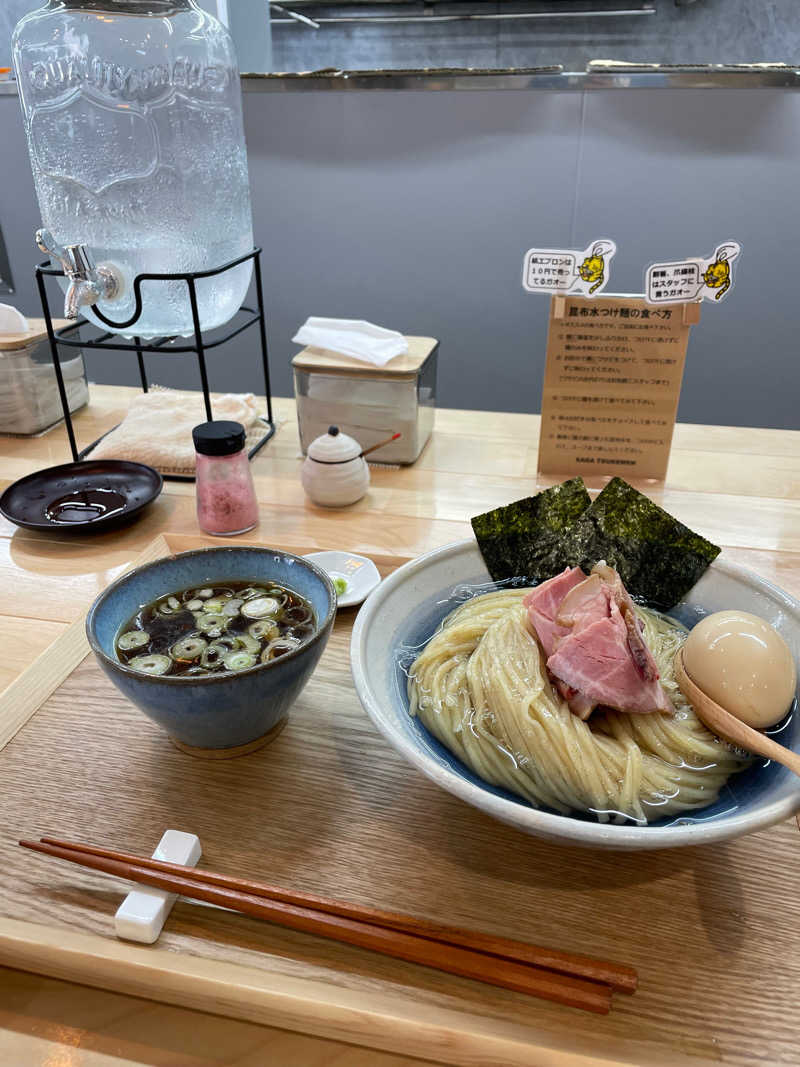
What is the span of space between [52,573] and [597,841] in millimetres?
1021

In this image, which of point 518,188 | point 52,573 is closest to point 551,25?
point 518,188

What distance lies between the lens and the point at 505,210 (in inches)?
114

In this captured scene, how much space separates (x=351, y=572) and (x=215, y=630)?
35 cm

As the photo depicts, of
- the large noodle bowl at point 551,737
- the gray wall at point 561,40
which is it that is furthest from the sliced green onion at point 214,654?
the gray wall at point 561,40

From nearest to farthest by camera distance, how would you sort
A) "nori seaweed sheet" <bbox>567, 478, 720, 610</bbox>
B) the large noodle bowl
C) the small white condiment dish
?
the large noodle bowl < "nori seaweed sheet" <bbox>567, 478, 720, 610</bbox> < the small white condiment dish

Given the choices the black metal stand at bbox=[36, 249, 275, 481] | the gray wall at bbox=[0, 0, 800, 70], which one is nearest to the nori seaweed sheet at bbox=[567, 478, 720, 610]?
the black metal stand at bbox=[36, 249, 275, 481]

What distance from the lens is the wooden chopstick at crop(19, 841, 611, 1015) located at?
23.6 inches

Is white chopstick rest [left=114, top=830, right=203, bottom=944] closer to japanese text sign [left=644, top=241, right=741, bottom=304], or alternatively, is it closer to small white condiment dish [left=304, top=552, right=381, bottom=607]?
small white condiment dish [left=304, top=552, right=381, bottom=607]

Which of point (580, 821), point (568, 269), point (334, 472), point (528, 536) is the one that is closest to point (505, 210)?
point (568, 269)

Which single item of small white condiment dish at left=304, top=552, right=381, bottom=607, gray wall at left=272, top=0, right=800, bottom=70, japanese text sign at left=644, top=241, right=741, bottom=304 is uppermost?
gray wall at left=272, top=0, right=800, bottom=70

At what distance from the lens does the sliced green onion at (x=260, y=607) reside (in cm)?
90

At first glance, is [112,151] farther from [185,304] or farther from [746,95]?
[746,95]

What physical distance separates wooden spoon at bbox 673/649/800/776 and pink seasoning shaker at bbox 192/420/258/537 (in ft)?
2.76

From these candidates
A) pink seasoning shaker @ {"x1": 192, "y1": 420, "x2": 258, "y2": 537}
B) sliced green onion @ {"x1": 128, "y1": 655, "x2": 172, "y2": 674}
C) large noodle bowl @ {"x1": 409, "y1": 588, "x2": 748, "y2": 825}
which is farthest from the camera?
pink seasoning shaker @ {"x1": 192, "y1": 420, "x2": 258, "y2": 537}
